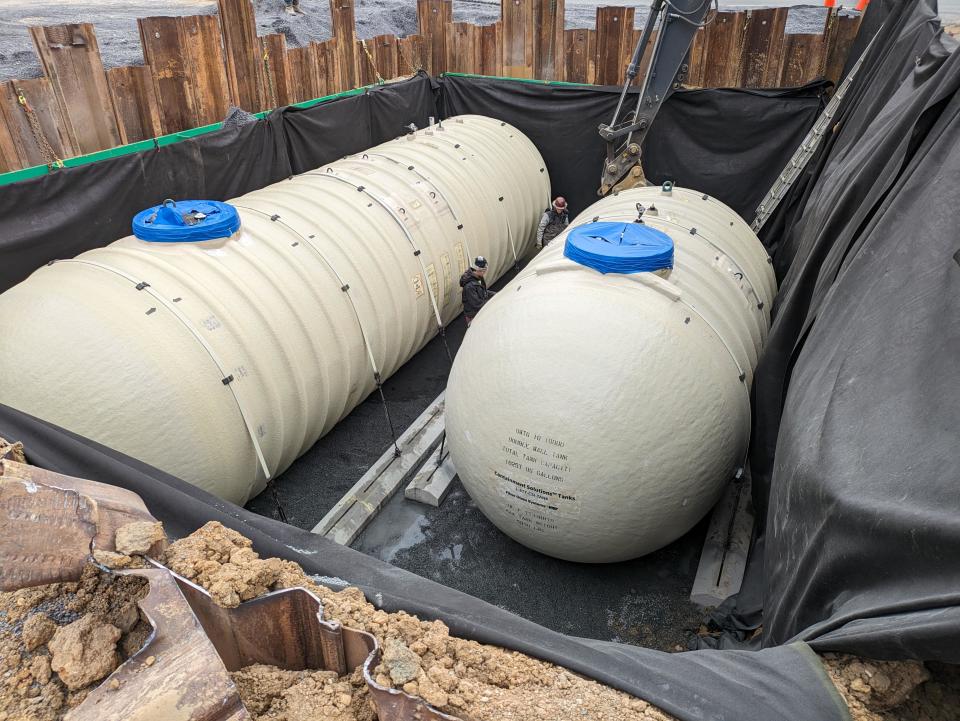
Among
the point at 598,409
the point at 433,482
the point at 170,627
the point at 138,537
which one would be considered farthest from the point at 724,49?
the point at 170,627

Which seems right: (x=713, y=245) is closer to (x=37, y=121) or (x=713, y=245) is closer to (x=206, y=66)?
(x=206, y=66)

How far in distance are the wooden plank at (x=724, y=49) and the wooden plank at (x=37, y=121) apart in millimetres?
8922

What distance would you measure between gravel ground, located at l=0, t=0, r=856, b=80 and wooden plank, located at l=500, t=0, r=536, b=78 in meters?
2.30

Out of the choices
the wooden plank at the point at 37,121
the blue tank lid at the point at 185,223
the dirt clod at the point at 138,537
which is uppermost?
the wooden plank at the point at 37,121

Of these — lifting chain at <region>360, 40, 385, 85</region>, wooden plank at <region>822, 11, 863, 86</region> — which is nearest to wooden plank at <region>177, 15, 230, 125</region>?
lifting chain at <region>360, 40, 385, 85</region>

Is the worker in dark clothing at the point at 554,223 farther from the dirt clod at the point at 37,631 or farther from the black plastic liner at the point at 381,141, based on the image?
the dirt clod at the point at 37,631

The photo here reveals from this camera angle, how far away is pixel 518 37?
35.2 feet

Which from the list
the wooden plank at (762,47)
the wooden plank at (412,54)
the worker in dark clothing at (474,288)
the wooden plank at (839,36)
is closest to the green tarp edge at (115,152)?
the worker in dark clothing at (474,288)

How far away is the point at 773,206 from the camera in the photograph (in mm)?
8797

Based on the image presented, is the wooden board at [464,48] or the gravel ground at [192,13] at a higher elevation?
the gravel ground at [192,13]

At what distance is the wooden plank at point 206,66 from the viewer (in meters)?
6.87

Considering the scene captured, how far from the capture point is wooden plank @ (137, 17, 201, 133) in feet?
21.5

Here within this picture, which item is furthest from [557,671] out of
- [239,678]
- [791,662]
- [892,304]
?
[892,304]

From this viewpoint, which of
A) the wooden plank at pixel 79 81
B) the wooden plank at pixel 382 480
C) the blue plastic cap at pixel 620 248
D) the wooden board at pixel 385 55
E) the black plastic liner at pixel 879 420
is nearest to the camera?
the black plastic liner at pixel 879 420
